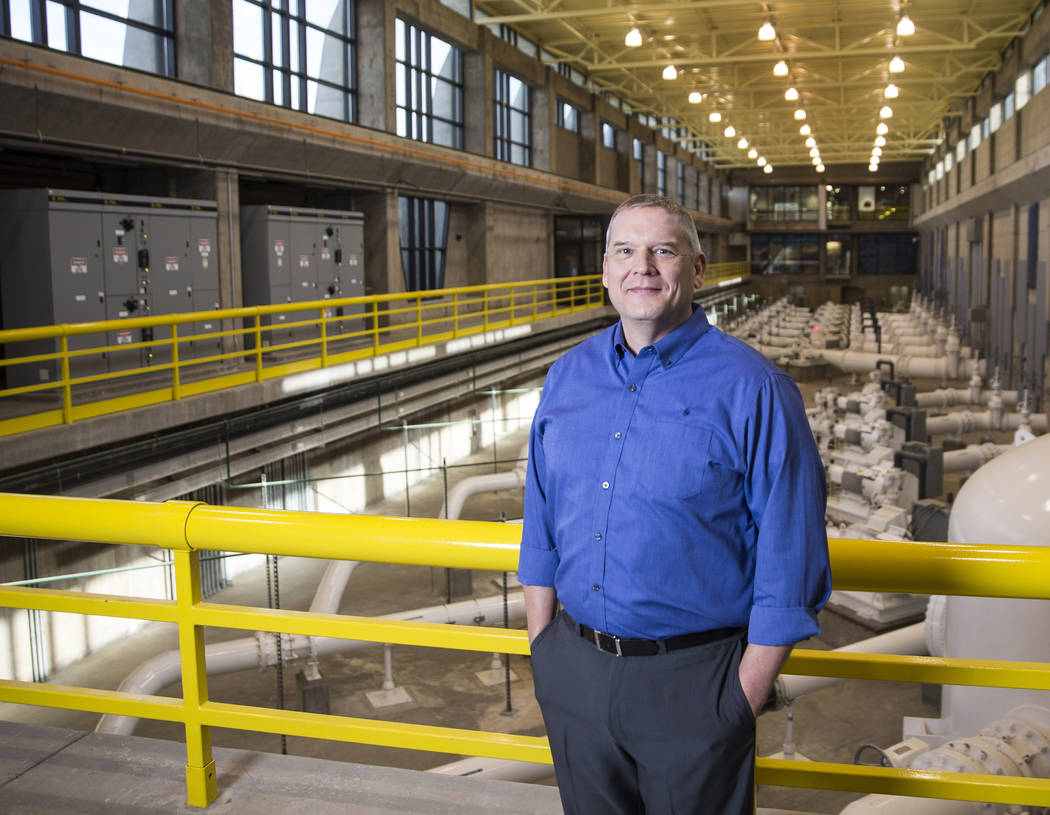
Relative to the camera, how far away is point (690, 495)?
183 cm

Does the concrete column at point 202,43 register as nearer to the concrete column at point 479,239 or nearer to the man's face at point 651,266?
the concrete column at point 479,239

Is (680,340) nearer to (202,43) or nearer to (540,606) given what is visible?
(540,606)

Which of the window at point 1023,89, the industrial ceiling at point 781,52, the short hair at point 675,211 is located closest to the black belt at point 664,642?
the short hair at point 675,211

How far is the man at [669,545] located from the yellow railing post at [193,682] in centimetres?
113

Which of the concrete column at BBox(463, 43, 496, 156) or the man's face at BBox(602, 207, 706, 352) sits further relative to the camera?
the concrete column at BBox(463, 43, 496, 156)

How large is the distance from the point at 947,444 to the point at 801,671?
1524 cm

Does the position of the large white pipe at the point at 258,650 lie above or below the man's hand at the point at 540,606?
below

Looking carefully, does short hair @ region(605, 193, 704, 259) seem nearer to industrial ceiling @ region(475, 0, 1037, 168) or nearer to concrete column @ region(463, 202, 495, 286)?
industrial ceiling @ region(475, 0, 1037, 168)

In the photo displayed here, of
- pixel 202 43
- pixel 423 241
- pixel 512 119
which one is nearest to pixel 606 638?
Result: pixel 202 43

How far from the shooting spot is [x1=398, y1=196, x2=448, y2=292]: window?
23359 millimetres

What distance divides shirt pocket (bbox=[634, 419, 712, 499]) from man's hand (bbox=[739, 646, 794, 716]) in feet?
1.06

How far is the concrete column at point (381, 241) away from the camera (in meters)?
19.5

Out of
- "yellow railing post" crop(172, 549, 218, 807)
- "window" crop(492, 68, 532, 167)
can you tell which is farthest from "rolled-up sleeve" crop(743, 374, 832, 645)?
"window" crop(492, 68, 532, 167)

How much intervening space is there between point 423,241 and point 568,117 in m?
11.0
